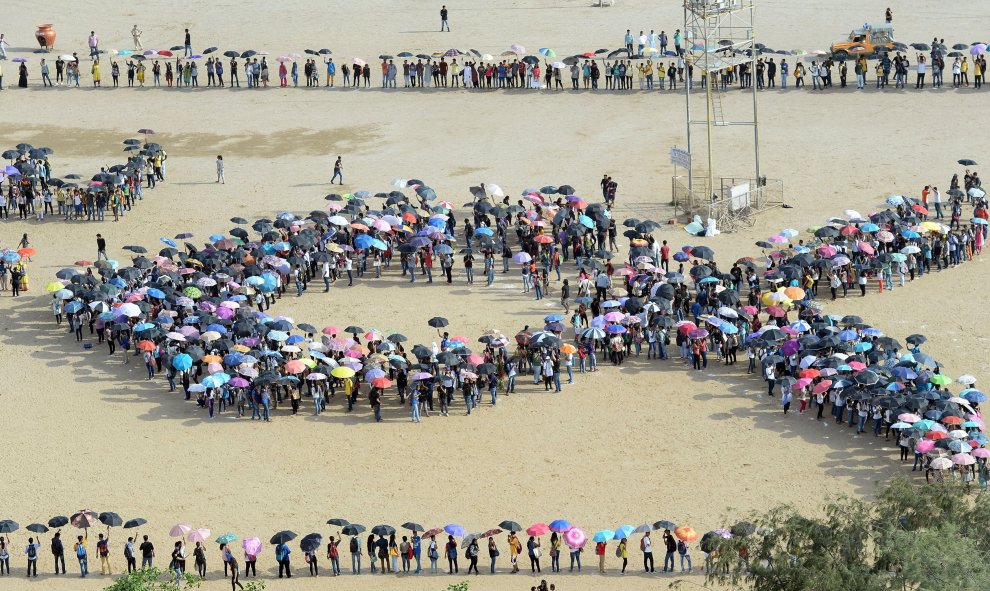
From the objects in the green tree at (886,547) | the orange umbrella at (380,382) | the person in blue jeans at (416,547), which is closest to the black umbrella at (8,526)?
the person in blue jeans at (416,547)

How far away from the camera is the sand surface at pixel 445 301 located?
3950 centimetres

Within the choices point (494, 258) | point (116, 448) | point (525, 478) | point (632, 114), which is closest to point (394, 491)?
point (525, 478)

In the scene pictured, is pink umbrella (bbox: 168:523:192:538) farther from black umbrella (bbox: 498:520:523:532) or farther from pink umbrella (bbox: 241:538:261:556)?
black umbrella (bbox: 498:520:523:532)

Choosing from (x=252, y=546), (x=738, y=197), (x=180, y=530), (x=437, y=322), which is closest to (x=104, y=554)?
(x=180, y=530)

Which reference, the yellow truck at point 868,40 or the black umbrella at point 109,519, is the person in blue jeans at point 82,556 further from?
the yellow truck at point 868,40

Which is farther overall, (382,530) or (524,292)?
(524,292)

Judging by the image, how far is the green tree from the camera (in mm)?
25422

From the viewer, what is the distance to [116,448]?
4234 centimetres

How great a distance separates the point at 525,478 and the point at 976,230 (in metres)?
21.0

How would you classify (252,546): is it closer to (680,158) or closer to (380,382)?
(380,382)

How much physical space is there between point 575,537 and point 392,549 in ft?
13.6

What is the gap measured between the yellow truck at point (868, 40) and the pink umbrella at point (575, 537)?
39.2 metres

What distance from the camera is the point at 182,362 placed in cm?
4375

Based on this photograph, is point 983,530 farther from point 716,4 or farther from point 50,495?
point 716,4
